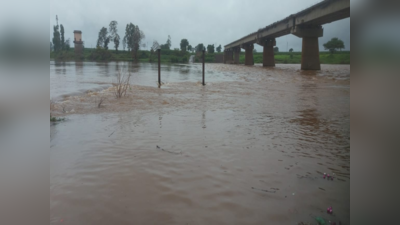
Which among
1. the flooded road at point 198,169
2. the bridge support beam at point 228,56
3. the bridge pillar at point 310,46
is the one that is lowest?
the flooded road at point 198,169

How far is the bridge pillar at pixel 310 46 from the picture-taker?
36.2m

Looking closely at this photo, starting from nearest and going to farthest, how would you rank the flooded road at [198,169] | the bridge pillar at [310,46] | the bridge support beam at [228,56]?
1. the flooded road at [198,169]
2. the bridge pillar at [310,46]
3. the bridge support beam at [228,56]

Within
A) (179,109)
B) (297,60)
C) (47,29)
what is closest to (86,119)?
(179,109)

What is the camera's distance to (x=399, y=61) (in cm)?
84

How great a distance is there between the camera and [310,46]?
3641cm

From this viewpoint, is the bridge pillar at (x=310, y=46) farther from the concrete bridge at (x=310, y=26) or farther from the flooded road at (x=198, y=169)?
the flooded road at (x=198, y=169)

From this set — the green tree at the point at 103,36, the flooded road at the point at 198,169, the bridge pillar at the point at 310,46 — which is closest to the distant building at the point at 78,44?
the green tree at the point at 103,36

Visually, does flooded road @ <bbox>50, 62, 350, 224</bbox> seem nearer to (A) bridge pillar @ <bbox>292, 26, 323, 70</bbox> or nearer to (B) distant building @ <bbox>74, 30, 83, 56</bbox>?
(A) bridge pillar @ <bbox>292, 26, 323, 70</bbox>

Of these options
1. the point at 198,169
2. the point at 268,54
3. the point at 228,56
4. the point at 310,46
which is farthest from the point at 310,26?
the point at 228,56

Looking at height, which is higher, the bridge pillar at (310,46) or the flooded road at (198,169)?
the bridge pillar at (310,46)

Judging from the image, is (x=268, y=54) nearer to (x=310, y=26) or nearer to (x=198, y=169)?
(x=310, y=26)

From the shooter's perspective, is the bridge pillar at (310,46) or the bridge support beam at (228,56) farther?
the bridge support beam at (228,56)

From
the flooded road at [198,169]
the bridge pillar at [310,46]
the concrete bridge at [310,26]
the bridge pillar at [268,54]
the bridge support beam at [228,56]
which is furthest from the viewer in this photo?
the bridge support beam at [228,56]

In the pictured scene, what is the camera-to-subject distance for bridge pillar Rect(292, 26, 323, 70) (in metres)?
36.2
